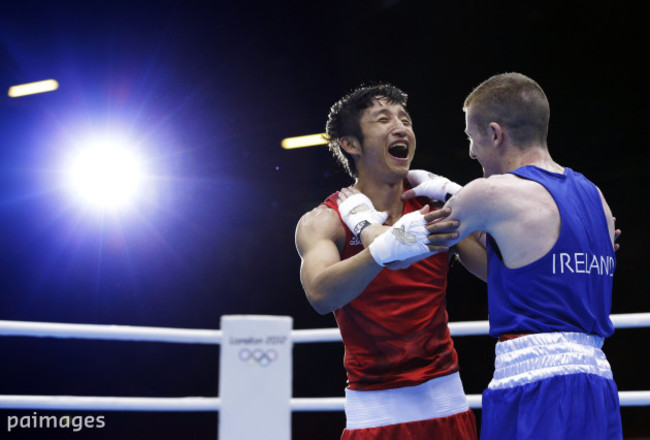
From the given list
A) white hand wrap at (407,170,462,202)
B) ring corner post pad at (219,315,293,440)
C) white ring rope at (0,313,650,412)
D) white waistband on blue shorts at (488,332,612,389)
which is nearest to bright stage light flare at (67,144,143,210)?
white ring rope at (0,313,650,412)

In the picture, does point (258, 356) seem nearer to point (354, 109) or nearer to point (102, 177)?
point (354, 109)

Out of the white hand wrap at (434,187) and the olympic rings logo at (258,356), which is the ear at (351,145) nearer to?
the white hand wrap at (434,187)

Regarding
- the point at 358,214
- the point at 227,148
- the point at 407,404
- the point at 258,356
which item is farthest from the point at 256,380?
the point at 227,148

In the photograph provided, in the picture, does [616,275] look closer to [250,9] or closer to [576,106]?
[576,106]

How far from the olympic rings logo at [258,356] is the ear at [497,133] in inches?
30.0

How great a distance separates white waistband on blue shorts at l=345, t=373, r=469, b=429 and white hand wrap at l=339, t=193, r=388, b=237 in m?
0.45

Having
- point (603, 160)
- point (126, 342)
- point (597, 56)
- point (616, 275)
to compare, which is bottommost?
point (126, 342)

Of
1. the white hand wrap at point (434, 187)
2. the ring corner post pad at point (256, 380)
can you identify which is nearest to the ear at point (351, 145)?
the white hand wrap at point (434, 187)

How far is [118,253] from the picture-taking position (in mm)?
8281

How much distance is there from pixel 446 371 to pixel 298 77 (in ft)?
21.1

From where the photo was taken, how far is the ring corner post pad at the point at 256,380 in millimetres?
1675

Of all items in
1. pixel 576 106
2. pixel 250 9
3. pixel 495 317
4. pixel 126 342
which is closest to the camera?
pixel 495 317

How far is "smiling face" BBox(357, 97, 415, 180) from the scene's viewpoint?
2064 mm

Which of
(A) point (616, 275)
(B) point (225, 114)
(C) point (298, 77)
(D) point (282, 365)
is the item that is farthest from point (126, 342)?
(D) point (282, 365)
